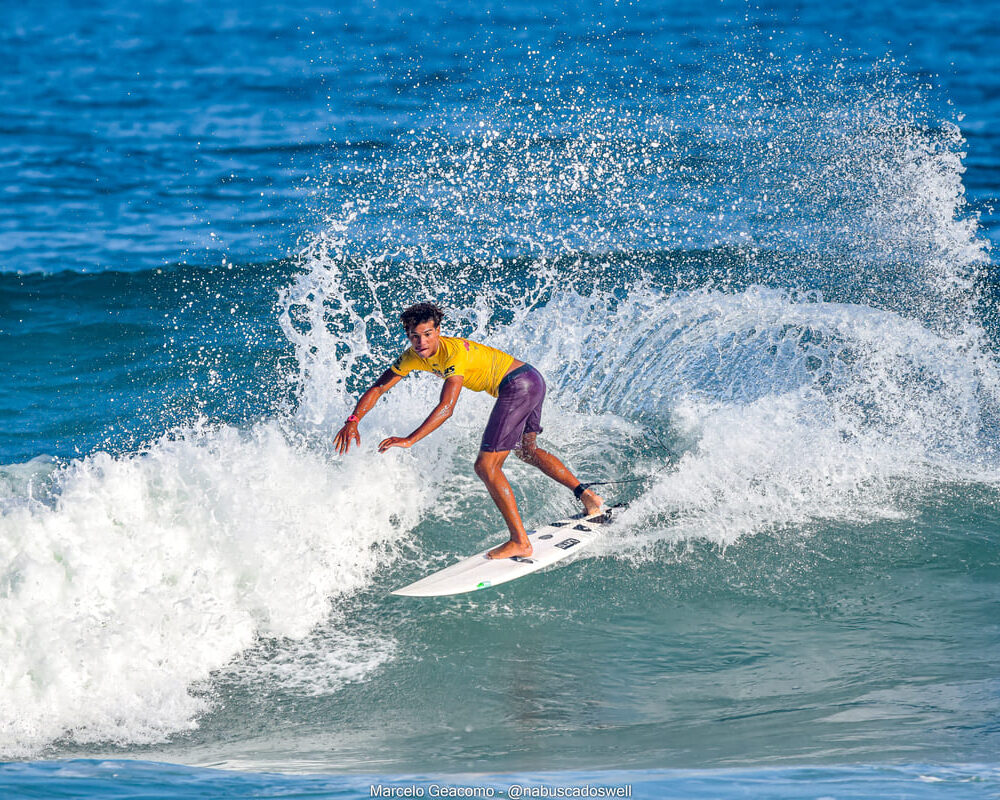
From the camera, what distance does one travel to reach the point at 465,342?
701 cm

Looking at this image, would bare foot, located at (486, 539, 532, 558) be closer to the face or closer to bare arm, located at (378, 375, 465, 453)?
bare arm, located at (378, 375, 465, 453)

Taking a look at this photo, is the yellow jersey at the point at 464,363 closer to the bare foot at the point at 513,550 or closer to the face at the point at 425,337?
the face at the point at 425,337

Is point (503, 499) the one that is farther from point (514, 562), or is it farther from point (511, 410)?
point (511, 410)

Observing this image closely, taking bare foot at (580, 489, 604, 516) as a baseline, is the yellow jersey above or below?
above

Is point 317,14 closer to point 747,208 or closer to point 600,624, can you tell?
point 747,208

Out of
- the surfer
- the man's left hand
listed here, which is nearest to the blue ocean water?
the surfer

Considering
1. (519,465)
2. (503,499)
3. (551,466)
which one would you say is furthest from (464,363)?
(519,465)

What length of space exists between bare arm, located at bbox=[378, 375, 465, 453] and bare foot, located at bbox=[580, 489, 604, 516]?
155 cm

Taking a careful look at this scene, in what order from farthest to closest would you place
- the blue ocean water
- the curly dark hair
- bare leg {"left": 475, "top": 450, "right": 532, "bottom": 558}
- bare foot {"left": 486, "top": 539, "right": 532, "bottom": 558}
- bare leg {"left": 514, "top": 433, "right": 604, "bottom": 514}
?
bare leg {"left": 514, "top": 433, "right": 604, "bottom": 514}, bare foot {"left": 486, "top": 539, "right": 532, "bottom": 558}, bare leg {"left": 475, "top": 450, "right": 532, "bottom": 558}, the curly dark hair, the blue ocean water

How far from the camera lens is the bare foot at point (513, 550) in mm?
7227

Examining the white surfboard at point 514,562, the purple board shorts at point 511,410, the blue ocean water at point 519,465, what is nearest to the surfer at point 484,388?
the purple board shorts at point 511,410

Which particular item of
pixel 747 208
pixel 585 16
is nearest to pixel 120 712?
pixel 747 208

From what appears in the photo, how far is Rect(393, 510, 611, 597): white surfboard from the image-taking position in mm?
6953

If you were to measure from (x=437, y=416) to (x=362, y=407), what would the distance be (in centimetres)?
59
